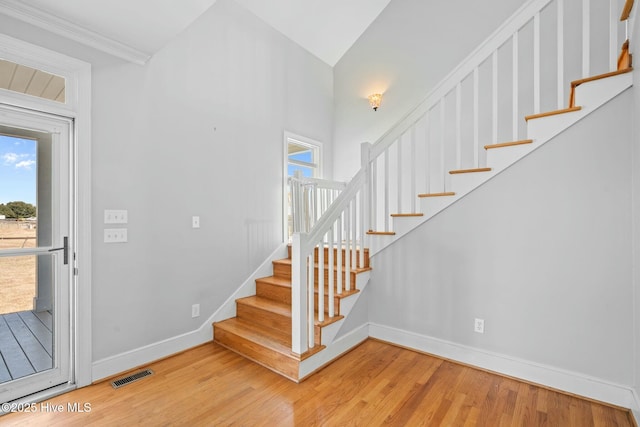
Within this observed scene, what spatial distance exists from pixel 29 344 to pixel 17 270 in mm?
544

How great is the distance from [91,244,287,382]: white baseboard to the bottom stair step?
0.09 metres

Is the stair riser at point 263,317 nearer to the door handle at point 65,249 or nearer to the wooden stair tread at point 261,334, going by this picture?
the wooden stair tread at point 261,334

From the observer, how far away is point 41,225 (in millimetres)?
2127

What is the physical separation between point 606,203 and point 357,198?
72.2 inches

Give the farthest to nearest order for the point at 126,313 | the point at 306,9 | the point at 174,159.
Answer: the point at 306,9 → the point at 174,159 → the point at 126,313

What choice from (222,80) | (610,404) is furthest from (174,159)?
(610,404)

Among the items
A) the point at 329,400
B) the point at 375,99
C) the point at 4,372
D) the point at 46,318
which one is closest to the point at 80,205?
the point at 46,318

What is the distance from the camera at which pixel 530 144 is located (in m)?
2.22

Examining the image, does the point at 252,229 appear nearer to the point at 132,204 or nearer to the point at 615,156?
the point at 132,204

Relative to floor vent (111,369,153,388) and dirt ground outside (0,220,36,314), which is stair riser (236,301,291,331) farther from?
dirt ground outside (0,220,36,314)

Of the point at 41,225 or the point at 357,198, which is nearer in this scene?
the point at 41,225

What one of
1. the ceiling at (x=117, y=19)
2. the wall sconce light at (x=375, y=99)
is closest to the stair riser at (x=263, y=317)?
the ceiling at (x=117, y=19)

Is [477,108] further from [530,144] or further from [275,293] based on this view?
[275,293]

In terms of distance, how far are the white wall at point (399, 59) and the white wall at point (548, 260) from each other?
2104 millimetres
